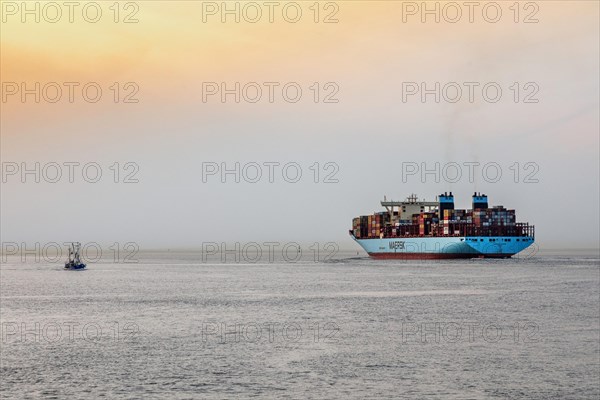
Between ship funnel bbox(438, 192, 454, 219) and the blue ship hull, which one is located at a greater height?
ship funnel bbox(438, 192, 454, 219)

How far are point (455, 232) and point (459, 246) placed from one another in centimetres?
387

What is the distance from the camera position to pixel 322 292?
3113 inches

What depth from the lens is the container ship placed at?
154000 mm

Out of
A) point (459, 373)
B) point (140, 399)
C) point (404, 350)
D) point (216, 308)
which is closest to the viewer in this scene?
point (140, 399)

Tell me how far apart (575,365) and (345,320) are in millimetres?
20429

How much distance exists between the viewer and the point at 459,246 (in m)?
156

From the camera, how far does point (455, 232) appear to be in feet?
507

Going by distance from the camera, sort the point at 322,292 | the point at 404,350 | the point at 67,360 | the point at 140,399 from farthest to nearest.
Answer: the point at 322,292
the point at 404,350
the point at 67,360
the point at 140,399

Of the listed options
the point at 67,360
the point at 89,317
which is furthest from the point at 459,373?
the point at 89,317

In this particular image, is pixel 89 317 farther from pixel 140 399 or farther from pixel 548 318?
pixel 548 318

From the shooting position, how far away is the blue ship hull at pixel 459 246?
6097 inches

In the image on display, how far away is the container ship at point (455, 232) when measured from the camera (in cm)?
15400

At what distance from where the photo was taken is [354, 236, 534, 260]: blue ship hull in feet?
508

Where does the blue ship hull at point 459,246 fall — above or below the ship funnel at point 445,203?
below
